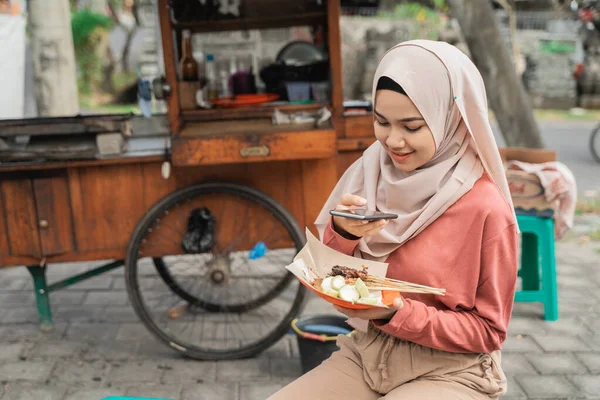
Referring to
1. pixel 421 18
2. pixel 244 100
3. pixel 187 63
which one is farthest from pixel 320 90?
pixel 421 18

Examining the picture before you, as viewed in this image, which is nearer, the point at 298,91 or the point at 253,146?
the point at 253,146

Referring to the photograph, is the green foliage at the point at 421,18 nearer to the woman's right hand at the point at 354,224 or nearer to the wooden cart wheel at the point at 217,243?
the wooden cart wheel at the point at 217,243

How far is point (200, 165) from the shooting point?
128 inches

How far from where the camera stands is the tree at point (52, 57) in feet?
15.5

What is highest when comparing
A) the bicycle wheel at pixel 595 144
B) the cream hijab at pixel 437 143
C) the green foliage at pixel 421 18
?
the green foliage at pixel 421 18

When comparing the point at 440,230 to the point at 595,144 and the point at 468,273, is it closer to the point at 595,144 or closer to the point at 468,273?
the point at 468,273

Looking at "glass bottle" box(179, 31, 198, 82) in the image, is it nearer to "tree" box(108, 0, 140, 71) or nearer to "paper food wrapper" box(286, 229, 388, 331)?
"paper food wrapper" box(286, 229, 388, 331)

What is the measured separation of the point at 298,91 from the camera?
3639mm

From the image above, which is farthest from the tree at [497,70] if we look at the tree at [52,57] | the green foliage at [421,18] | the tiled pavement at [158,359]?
the green foliage at [421,18]

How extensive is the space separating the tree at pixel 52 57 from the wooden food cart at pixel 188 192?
1.75 m

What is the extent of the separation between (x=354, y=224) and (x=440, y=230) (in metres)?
0.24

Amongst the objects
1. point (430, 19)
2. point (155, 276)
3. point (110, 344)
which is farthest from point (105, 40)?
point (110, 344)

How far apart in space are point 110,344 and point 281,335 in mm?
1030

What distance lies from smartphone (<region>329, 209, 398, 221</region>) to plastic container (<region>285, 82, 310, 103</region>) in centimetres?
197
